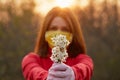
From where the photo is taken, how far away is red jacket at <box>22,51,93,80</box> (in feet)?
11.5

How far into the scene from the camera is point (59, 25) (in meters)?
3.83

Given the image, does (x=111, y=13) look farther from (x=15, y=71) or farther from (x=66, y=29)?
(x=66, y=29)

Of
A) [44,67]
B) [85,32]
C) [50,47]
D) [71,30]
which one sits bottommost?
[85,32]

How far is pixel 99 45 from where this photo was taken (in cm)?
2520

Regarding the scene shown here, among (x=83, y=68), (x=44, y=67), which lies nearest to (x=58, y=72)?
(x=83, y=68)

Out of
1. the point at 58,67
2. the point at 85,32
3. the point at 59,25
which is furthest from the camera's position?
the point at 85,32

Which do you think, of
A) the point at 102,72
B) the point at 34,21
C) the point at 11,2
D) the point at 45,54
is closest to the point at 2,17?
the point at 11,2

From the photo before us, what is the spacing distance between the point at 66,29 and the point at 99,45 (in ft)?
70.3

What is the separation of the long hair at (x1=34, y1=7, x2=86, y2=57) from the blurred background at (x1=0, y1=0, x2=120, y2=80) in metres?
16.4

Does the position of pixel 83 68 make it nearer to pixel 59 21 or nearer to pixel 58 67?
pixel 59 21

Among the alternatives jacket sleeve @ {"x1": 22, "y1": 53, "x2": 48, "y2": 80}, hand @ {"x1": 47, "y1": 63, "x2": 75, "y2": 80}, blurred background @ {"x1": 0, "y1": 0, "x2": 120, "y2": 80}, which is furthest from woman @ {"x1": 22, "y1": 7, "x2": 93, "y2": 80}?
blurred background @ {"x1": 0, "y1": 0, "x2": 120, "y2": 80}

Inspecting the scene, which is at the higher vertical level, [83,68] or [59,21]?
[59,21]

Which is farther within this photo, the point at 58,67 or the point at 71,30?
the point at 71,30

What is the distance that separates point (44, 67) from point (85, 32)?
21.8 metres
